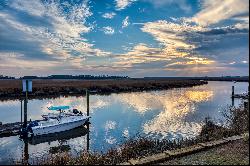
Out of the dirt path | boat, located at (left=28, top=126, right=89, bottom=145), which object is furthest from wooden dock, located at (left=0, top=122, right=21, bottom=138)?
the dirt path

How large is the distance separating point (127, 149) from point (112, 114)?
23.7 m

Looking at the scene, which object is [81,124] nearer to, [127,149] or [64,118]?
[64,118]

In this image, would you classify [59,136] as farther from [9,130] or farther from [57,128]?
[9,130]

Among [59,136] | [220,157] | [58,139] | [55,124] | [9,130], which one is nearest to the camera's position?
[220,157]

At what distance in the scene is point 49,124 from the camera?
25375 mm

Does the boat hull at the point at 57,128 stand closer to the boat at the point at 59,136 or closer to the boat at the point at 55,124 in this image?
the boat at the point at 55,124

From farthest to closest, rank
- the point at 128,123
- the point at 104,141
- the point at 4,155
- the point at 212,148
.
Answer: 1. the point at 128,123
2. the point at 104,141
3. the point at 4,155
4. the point at 212,148

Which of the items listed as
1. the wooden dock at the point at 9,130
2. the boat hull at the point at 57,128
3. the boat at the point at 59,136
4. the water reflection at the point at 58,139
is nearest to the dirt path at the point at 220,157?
the water reflection at the point at 58,139

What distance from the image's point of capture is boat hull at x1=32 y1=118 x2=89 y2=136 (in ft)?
79.8

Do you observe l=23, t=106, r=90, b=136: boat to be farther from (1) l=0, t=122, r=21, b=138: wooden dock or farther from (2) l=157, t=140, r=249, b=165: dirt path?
(2) l=157, t=140, r=249, b=165: dirt path

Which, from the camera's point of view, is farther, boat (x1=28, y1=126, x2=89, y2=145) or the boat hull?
the boat hull

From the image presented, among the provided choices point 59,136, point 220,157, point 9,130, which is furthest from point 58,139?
point 220,157

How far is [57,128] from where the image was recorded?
25.8 metres

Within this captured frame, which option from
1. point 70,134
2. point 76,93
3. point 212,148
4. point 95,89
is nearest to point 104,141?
point 70,134
